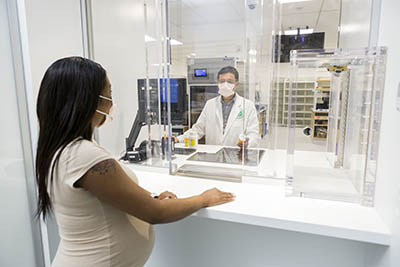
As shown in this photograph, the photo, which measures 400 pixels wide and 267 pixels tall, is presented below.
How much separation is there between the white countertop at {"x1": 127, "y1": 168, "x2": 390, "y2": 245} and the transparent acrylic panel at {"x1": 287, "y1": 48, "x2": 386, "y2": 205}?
8 cm

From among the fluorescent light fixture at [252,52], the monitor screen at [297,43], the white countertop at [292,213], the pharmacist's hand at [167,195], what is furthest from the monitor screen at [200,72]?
the pharmacist's hand at [167,195]

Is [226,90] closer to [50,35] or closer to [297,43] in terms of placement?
[297,43]

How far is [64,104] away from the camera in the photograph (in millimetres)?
778

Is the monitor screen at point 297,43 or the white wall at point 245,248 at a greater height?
the monitor screen at point 297,43

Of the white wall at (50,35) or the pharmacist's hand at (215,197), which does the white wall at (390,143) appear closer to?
the pharmacist's hand at (215,197)

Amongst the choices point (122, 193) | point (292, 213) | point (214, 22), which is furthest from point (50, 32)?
point (292, 213)

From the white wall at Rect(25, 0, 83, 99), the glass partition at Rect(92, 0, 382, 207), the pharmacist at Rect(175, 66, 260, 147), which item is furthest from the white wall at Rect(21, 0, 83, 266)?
the pharmacist at Rect(175, 66, 260, 147)

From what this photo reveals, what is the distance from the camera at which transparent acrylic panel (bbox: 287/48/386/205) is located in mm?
986

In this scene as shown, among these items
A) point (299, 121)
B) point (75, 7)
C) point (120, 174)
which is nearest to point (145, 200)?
point (120, 174)

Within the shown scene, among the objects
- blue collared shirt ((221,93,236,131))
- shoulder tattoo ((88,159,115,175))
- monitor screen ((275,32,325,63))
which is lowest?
shoulder tattoo ((88,159,115,175))

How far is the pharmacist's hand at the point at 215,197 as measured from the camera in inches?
40.4

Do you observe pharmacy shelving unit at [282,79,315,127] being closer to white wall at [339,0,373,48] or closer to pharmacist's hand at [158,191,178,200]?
white wall at [339,0,373,48]

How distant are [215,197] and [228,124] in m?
0.75

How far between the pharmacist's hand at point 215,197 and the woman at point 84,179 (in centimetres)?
16
